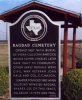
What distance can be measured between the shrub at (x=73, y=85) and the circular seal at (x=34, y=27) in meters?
1.38

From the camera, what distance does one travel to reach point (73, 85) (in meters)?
12.0

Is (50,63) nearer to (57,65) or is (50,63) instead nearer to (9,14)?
(57,65)

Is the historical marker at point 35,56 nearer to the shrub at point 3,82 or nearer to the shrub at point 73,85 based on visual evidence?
the shrub at point 73,85

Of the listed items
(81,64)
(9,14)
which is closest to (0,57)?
(81,64)

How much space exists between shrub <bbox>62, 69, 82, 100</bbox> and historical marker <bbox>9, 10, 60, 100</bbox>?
289 mm

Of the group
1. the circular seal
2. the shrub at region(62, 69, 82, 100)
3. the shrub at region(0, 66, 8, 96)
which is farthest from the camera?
the shrub at region(0, 66, 8, 96)

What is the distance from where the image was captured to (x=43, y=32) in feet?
40.4

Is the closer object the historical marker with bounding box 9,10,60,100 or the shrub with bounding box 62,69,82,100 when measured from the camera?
the shrub with bounding box 62,69,82,100

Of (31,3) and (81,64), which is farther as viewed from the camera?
(81,64)

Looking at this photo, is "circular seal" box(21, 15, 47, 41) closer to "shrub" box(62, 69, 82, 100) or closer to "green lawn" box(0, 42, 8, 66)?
"shrub" box(62, 69, 82, 100)

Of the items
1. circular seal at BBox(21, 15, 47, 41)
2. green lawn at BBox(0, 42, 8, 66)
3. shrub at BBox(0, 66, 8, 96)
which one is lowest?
shrub at BBox(0, 66, 8, 96)

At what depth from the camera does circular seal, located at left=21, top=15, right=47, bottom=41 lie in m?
12.3

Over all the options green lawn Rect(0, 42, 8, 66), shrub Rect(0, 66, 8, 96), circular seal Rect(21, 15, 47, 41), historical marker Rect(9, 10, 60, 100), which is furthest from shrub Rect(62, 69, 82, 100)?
green lawn Rect(0, 42, 8, 66)

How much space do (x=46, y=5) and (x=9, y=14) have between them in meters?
1.23
